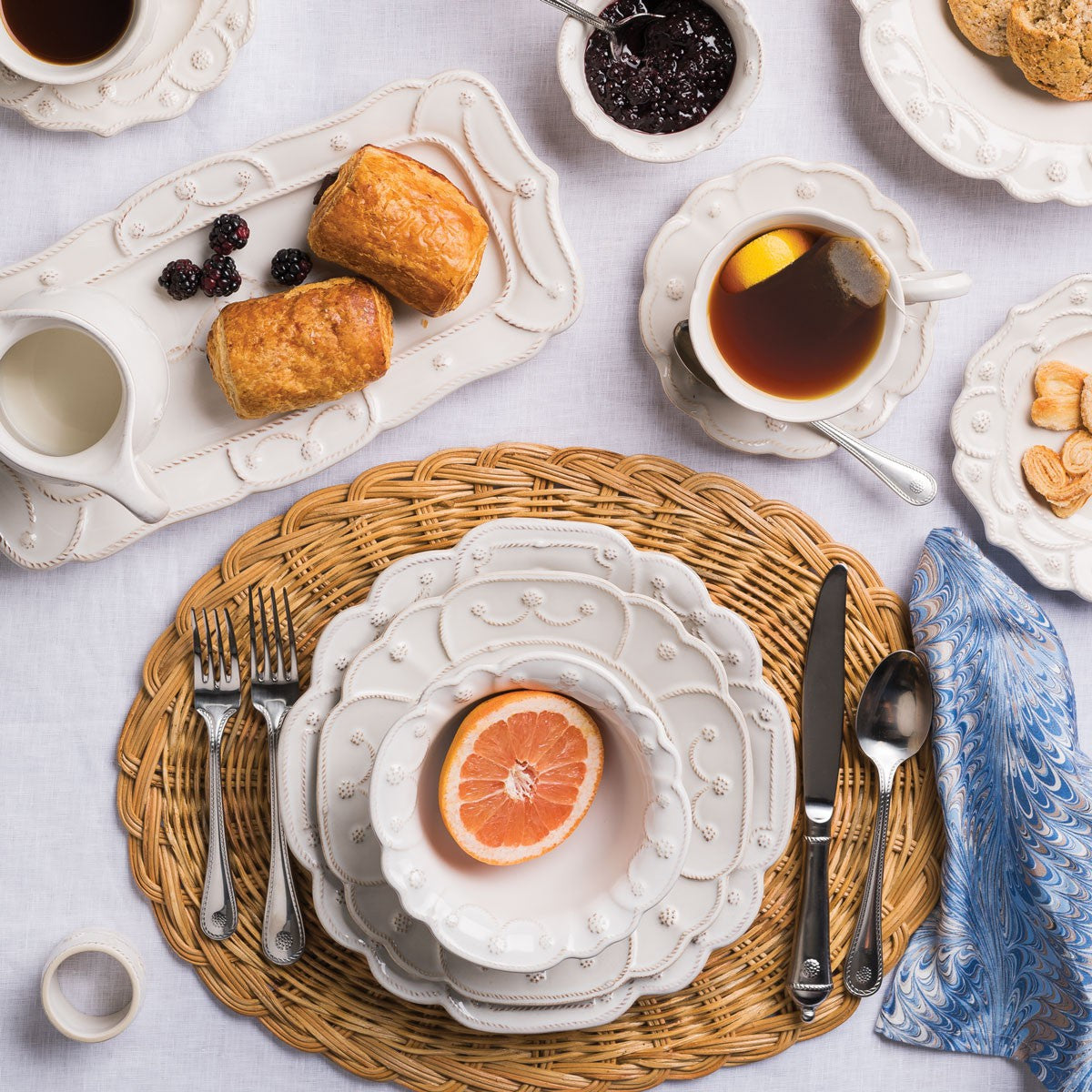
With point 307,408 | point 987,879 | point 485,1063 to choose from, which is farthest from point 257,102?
point 987,879

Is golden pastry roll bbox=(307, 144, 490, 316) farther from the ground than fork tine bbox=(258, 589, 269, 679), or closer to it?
farther from the ground

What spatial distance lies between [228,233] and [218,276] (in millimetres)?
60

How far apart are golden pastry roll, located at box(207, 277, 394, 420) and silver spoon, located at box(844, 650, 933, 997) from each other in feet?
2.87

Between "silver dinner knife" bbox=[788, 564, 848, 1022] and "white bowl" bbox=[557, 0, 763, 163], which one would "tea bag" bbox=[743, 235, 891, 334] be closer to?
"white bowl" bbox=[557, 0, 763, 163]

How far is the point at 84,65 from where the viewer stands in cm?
133

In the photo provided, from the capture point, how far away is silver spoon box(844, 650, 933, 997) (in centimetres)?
146

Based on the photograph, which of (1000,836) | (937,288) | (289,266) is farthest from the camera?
(1000,836)

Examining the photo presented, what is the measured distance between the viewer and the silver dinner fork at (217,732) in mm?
1397

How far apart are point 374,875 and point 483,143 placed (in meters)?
1.04

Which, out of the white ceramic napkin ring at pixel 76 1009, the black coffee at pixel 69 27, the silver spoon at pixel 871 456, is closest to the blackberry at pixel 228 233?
the black coffee at pixel 69 27

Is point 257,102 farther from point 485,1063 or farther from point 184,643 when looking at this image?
point 485,1063

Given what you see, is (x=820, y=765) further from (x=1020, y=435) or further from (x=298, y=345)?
(x=298, y=345)

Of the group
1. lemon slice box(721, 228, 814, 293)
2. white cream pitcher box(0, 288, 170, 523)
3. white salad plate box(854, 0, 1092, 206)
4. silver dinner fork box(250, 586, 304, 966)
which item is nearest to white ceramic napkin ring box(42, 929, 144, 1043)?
silver dinner fork box(250, 586, 304, 966)

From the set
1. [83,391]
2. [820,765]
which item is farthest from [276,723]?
[820,765]
